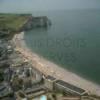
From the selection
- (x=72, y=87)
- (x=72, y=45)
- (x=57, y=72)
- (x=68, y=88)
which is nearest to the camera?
(x=68, y=88)

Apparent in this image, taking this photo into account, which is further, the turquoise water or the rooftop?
the turquoise water

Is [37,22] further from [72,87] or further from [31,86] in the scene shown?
[72,87]

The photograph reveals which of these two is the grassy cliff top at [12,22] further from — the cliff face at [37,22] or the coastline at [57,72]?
the coastline at [57,72]

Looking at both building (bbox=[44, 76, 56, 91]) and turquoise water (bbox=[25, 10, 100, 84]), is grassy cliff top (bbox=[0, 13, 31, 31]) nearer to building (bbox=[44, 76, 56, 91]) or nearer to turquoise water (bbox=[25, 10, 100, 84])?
turquoise water (bbox=[25, 10, 100, 84])

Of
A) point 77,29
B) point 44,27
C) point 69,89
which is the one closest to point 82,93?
point 69,89

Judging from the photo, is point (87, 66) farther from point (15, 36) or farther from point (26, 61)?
point (15, 36)

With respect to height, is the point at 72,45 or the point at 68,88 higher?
the point at 72,45

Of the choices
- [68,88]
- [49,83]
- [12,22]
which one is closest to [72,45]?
[49,83]

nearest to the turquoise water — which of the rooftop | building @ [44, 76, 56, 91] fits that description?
the rooftop

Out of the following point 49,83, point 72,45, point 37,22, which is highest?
point 37,22
